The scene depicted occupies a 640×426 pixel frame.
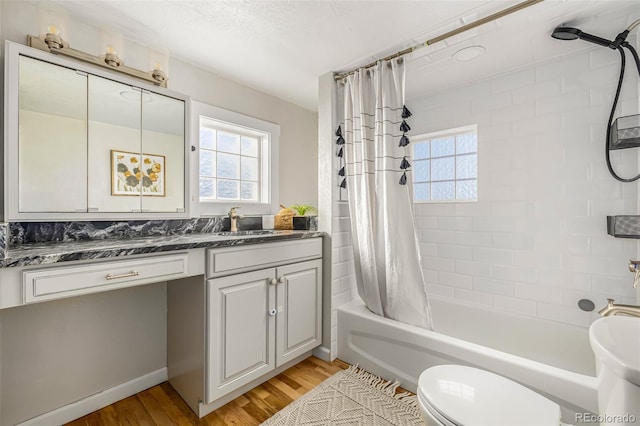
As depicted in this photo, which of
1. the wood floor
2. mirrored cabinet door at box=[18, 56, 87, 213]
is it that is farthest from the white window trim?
the wood floor

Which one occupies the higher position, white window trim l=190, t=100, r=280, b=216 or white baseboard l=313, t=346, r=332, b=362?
white window trim l=190, t=100, r=280, b=216

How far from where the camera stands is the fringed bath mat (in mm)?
1466

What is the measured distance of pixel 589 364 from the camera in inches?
65.7

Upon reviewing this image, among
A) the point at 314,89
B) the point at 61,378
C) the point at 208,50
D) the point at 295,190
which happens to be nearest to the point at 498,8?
the point at 314,89

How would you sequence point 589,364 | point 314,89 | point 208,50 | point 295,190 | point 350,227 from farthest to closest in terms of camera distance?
point 295,190, point 314,89, point 350,227, point 208,50, point 589,364

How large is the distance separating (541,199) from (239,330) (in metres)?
2.25

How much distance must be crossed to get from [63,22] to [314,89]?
1645 mm

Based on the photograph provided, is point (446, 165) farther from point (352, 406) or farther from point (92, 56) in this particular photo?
point (92, 56)

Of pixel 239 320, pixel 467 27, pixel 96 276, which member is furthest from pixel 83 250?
pixel 467 27

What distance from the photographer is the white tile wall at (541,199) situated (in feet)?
5.85

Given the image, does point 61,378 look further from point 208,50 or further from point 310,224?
point 208,50

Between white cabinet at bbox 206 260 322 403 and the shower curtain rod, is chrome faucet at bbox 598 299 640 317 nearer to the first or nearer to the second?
the shower curtain rod

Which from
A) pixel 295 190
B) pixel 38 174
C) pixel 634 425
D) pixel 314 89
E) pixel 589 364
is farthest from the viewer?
pixel 295 190

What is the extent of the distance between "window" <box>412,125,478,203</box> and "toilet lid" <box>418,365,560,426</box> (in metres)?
1.63
